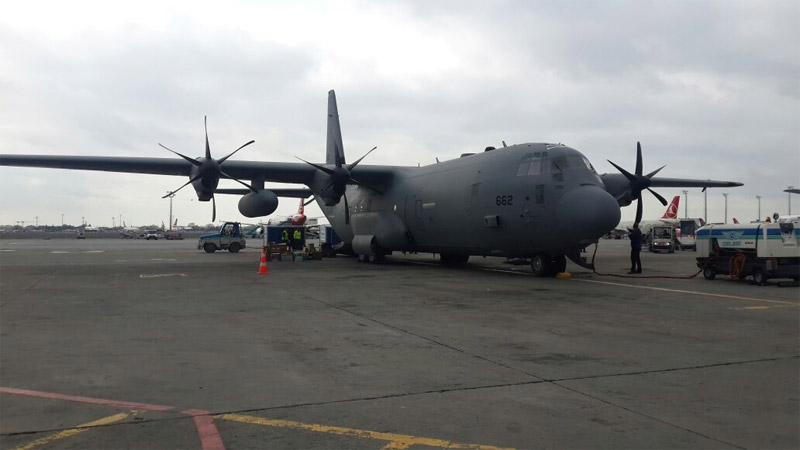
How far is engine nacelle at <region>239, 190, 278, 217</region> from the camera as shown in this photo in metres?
22.8

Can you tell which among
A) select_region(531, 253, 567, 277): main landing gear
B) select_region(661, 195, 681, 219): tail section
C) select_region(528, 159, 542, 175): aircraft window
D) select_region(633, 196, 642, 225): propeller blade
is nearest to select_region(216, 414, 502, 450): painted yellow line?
select_region(528, 159, 542, 175): aircraft window

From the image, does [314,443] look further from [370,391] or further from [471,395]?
[471,395]

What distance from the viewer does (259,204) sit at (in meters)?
22.8

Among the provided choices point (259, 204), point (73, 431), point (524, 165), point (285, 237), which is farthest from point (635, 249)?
point (73, 431)

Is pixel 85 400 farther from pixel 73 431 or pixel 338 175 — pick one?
pixel 338 175

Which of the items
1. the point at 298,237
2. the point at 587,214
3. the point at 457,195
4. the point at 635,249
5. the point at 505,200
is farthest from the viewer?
the point at 298,237

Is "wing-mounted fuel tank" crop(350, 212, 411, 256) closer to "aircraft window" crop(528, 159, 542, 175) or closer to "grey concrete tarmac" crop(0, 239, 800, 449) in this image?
"aircraft window" crop(528, 159, 542, 175)

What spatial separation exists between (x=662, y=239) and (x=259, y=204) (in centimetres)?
2764

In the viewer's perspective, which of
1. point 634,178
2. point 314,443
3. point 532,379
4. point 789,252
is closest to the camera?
point 314,443

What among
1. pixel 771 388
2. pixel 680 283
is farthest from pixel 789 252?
pixel 771 388

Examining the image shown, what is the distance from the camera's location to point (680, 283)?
50.9 feet

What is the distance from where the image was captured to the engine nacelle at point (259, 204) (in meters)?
22.8

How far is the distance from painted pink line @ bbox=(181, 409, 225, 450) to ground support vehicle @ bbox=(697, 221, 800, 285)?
→ 15063 millimetres

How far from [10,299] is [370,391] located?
1015cm
